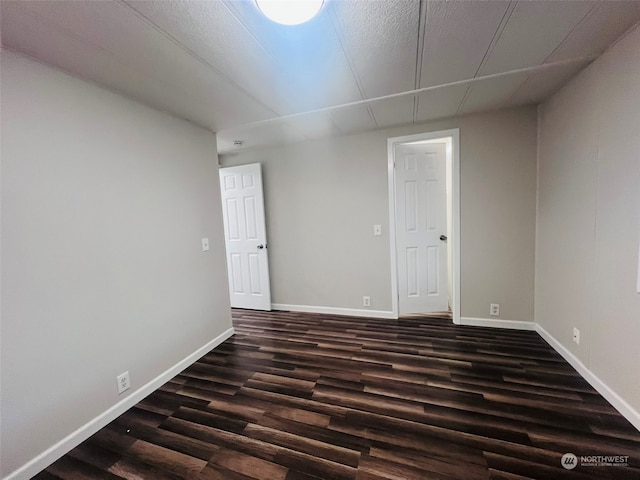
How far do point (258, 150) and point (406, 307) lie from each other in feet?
9.30

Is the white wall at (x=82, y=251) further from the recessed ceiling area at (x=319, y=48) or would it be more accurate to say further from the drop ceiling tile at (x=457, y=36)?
the drop ceiling tile at (x=457, y=36)

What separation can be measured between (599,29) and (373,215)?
2.08 metres

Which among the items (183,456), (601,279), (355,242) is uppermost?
(355,242)

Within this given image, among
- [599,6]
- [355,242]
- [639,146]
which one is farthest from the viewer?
[355,242]

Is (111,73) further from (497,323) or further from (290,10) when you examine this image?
(497,323)

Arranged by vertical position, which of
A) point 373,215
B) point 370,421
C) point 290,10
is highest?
point 290,10

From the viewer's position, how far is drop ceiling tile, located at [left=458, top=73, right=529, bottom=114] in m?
1.91

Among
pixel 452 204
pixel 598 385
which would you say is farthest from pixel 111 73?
pixel 598 385

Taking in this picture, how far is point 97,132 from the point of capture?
169 centimetres

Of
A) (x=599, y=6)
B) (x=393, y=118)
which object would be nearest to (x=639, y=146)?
(x=599, y=6)

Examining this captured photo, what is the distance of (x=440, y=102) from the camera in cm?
226

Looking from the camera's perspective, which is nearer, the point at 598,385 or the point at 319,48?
the point at 319,48

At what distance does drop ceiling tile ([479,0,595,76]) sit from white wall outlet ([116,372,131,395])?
3.18 metres

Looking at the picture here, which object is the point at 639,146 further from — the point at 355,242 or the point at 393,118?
the point at 355,242
